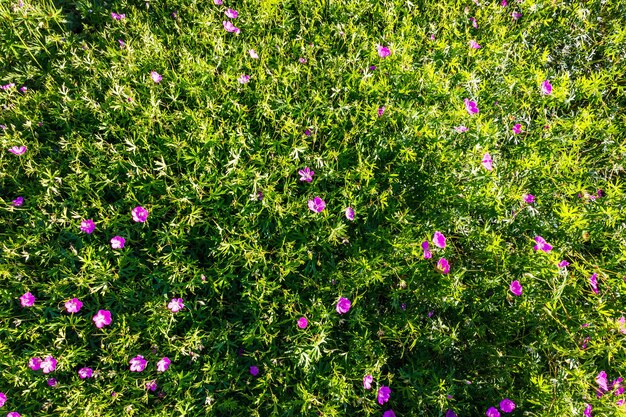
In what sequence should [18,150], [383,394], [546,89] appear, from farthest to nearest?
1. [546,89]
2. [18,150]
3. [383,394]

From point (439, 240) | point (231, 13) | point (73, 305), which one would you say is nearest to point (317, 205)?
point (439, 240)

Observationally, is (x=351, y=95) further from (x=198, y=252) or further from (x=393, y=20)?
(x=198, y=252)

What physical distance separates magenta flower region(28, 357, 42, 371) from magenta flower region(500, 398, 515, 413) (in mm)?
2294

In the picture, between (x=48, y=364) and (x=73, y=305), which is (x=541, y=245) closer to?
(x=73, y=305)

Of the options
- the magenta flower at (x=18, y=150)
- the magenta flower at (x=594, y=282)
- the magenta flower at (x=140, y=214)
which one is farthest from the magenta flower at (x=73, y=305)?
the magenta flower at (x=594, y=282)

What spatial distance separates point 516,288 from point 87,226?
227 centimetres

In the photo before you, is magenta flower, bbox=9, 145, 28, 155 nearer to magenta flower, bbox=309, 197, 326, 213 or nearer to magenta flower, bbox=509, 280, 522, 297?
magenta flower, bbox=309, 197, 326, 213

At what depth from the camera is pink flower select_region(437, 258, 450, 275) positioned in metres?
2.19

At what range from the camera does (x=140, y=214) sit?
7.88ft

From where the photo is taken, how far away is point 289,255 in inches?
91.8

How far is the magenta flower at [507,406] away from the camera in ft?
6.73

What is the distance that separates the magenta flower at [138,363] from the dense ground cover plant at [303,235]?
0.01 meters

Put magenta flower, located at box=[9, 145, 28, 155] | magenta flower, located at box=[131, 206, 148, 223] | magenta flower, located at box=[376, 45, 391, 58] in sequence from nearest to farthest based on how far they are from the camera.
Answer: magenta flower, located at box=[131, 206, 148, 223]
magenta flower, located at box=[9, 145, 28, 155]
magenta flower, located at box=[376, 45, 391, 58]

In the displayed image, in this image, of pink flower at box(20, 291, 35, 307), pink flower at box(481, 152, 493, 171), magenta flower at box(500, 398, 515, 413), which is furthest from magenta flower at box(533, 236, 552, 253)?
pink flower at box(20, 291, 35, 307)
